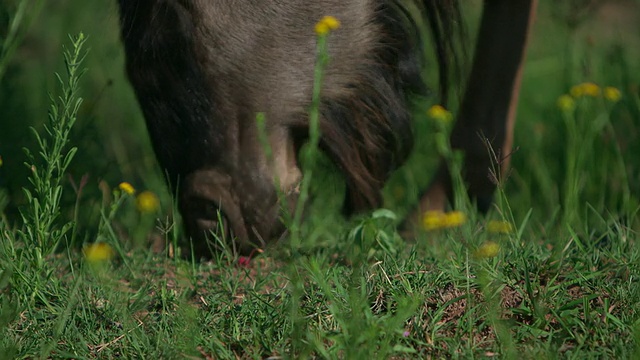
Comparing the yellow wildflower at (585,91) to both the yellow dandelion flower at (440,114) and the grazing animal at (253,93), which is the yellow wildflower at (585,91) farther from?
the grazing animal at (253,93)

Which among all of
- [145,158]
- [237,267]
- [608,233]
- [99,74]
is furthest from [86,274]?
[99,74]

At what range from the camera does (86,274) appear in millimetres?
2605

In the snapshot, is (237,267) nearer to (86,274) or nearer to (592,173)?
(86,274)

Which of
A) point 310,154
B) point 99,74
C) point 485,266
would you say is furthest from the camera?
point 99,74

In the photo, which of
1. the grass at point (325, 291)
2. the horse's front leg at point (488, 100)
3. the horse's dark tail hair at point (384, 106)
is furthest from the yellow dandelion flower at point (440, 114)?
the horse's front leg at point (488, 100)

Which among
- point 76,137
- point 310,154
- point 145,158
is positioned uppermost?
point 310,154

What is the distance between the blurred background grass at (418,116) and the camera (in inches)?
144

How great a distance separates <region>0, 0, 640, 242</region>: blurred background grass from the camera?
3652 mm

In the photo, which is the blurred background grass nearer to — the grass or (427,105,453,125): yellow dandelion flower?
(427,105,453,125): yellow dandelion flower

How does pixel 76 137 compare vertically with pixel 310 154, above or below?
below

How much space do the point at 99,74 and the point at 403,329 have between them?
345cm

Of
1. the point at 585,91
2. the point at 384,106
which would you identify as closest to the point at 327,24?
the point at 384,106

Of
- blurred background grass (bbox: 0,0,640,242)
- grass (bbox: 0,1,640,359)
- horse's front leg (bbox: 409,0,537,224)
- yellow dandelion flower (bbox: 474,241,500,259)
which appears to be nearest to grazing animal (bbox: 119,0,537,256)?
grass (bbox: 0,1,640,359)

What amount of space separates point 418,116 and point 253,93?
224cm
